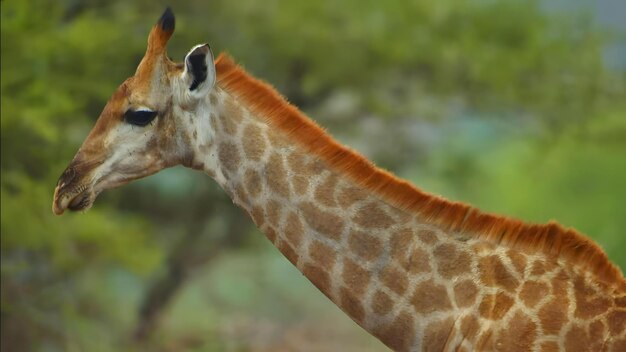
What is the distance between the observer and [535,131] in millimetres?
18531

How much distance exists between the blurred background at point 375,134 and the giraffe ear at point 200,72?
9295 millimetres

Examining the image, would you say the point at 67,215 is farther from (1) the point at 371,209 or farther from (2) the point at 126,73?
(1) the point at 371,209

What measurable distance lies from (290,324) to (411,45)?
187 inches

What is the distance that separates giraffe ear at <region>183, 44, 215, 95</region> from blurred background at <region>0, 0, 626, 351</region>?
30.5ft

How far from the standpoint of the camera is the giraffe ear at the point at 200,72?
5.73 m

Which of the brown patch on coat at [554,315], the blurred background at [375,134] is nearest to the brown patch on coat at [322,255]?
the brown patch on coat at [554,315]

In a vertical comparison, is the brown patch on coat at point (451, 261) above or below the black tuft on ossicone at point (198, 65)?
below

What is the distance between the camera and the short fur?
5359 millimetres

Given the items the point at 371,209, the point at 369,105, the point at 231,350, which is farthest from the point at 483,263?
the point at 369,105

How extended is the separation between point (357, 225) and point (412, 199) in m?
0.31

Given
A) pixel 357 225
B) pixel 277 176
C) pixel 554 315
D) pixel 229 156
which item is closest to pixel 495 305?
pixel 554 315

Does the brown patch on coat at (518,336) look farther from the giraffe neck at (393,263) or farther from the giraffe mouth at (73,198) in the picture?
the giraffe mouth at (73,198)

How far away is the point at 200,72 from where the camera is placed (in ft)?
19.0

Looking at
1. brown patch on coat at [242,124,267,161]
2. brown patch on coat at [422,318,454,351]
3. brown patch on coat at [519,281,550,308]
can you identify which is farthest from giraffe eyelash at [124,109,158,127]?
brown patch on coat at [519,281,550,308]
